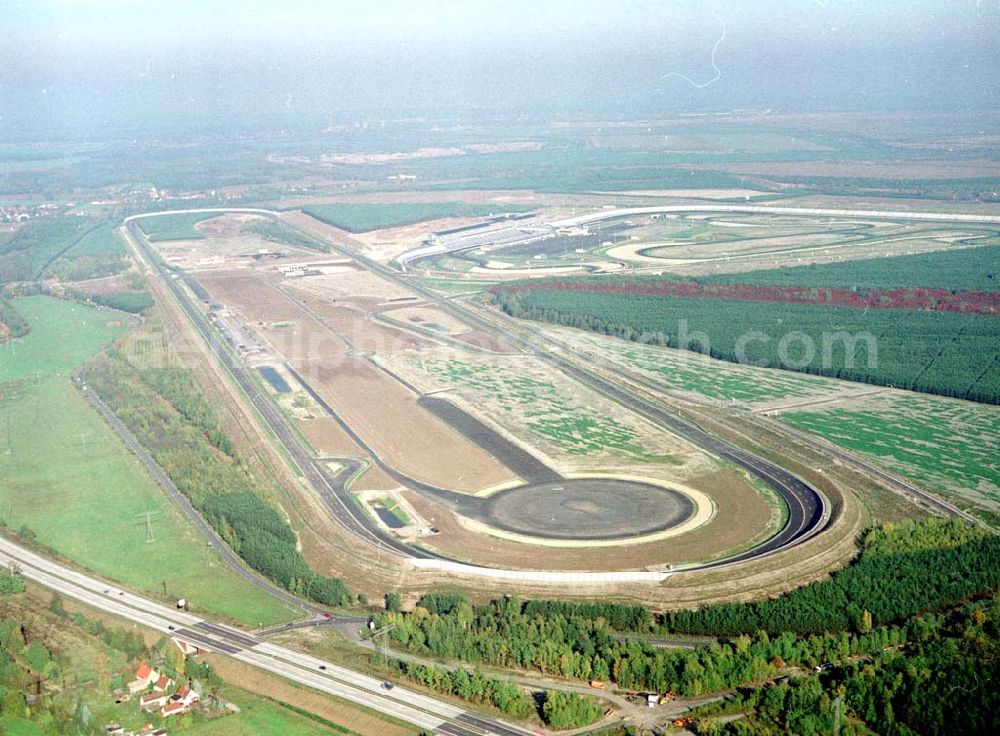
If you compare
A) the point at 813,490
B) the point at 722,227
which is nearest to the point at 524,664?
the point at 813,490

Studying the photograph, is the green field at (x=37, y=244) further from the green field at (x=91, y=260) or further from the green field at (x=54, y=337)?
the green field at (x=54, y=337)

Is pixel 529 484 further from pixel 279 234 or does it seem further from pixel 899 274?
pixel 279 234

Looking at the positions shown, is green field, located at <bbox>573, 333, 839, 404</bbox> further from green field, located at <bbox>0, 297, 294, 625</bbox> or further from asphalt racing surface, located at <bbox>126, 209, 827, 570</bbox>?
green field, located at <bbox>0, 297, 294, 625</bbox>

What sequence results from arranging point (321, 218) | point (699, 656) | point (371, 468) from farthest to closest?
point (321, 218), point (371, 468), point (699, 656)

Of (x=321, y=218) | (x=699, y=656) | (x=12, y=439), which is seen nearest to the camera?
(x=699, y=656)

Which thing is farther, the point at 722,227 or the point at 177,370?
the point at 722,227

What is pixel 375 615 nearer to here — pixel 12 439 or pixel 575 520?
pixel 575 520
